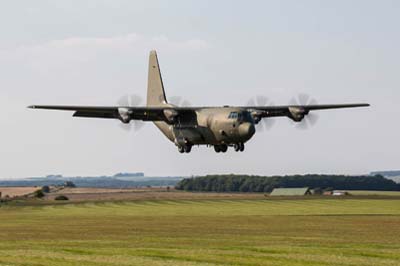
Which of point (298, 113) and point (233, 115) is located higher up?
point (298, 113)

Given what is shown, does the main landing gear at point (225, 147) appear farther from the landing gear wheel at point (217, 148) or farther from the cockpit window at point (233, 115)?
the cockpit window at point (233, 115)

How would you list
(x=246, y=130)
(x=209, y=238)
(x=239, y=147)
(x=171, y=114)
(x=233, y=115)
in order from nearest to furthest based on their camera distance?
1. (x=246, y=130)
2. (x=209, y=238)
3. (x=233, y=115)
4. (x=239, y=147)
5. (x=171, y=114)

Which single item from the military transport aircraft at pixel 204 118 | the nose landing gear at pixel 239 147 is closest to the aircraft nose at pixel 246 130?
the military transport aircraft at pixel 204 118

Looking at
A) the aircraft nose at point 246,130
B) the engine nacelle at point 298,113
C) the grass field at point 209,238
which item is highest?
the engine nacelle at point 298,113

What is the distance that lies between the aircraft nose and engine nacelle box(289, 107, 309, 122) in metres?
9.00

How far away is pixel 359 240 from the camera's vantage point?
235 feet

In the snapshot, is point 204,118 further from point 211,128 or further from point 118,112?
point 118,112

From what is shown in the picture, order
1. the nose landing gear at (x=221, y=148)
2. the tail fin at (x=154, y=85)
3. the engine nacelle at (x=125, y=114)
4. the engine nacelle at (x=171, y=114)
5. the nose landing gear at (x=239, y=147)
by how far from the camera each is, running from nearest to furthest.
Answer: the nose landing gear at (x=239, y=147) → the nose landing gear at (x=221, y=148) → the engine nacelle at (x=125, y=114) → the engine nacelle at (x=171, y=114) → the tail fin at (x=154, y=85)

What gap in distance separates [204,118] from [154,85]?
18917mm

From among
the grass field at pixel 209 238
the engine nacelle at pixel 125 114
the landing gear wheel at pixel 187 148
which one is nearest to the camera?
the grass field at pixel 209 238

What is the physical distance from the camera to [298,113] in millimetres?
82875

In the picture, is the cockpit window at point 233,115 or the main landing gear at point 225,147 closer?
the cockpit window at point 233,115

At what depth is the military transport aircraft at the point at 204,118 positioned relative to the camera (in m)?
76.3

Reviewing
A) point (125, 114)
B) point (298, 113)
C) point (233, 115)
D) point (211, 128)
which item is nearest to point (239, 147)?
point (211, 128)
